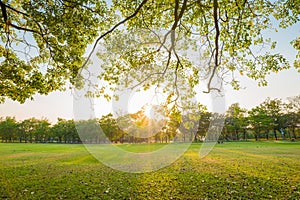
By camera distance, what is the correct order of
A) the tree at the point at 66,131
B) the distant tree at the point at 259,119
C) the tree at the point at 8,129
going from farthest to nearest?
the tree at the point at 66,131
the tree at the point at 8,129
the distant tree at the point at 259,119

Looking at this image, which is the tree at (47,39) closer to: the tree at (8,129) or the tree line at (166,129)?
the tree line at (166,129)

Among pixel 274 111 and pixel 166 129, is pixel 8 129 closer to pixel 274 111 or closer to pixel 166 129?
pixel 166 129

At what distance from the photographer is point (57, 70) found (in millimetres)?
10586

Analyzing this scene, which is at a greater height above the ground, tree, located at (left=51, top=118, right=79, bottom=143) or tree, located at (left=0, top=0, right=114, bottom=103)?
tree, located at (left=0, top=0, right=114, bottom=103)

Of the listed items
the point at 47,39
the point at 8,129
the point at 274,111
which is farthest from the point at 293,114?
the point at 8,129

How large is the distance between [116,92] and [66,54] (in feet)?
10.3

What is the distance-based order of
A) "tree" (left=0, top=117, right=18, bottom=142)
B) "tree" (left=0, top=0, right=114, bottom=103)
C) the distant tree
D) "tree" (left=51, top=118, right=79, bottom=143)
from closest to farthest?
"tree" (left=0, top=0, right=114, bottom=103) → the distant tree → "tree" (left=0, top=117, right=18, bottom=142) → "tree" (left=51, top=118, right=79, bottom=143)

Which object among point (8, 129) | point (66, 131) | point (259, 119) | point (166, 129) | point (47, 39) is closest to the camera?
point (47, 39)

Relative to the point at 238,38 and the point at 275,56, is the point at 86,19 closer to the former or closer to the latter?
the point at 238,38

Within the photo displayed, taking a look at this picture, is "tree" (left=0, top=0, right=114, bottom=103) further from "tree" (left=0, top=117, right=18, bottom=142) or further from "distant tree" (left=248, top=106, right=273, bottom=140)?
"tree" (left=0, top=117, right=18, bottom=142)

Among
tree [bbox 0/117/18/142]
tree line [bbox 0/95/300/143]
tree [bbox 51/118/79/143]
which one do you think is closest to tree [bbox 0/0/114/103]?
tree line [bbox 0/95/300/143]

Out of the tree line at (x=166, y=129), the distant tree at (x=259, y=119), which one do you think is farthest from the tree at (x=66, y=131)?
the distant tree at (x=259, y=119)

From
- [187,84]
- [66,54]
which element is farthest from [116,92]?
[187,84]

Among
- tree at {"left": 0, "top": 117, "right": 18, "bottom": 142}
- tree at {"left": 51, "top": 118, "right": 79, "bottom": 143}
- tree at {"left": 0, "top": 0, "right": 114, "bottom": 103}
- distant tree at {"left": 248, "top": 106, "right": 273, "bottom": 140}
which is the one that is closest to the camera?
tree at {"left": 0, "top": 0, "right": 114, "bottom": 103}
